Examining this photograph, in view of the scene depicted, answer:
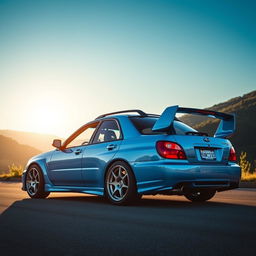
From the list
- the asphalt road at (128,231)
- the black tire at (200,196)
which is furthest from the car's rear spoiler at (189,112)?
the asphalt road at (128,231)

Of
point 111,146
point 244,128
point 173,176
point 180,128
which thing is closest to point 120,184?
point 111,146

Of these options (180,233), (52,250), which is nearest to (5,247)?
(52,250)

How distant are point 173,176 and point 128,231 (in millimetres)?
1931

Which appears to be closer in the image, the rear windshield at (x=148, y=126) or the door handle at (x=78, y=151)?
the rear windshield at (x=148, y=126)

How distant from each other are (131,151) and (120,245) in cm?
304

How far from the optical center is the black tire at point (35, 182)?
28.3ft

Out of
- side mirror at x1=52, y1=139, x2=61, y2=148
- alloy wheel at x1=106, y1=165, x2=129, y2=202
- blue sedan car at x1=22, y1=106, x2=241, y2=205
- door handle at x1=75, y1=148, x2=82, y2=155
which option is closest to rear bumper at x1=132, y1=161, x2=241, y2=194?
blue sedan car at x1=22, y1=106, x2=241, y2=205

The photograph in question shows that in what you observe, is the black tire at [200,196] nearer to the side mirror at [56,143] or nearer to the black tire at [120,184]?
the black tire at [120,184]

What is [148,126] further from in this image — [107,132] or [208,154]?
[208,154]

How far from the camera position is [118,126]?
7.17m

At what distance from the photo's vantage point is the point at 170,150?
615 centimetres

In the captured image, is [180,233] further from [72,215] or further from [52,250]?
[72,215]

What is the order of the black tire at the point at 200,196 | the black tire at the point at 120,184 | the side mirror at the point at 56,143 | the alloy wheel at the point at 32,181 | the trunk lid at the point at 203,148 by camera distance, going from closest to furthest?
the trunk lid at the point at 203,148, the black tire at the point at 120,184, the black tire at the point at 200,196, the side mirror at the point at 56,143, the alloy wheel at the point at 32,181

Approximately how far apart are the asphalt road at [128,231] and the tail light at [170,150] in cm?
82
